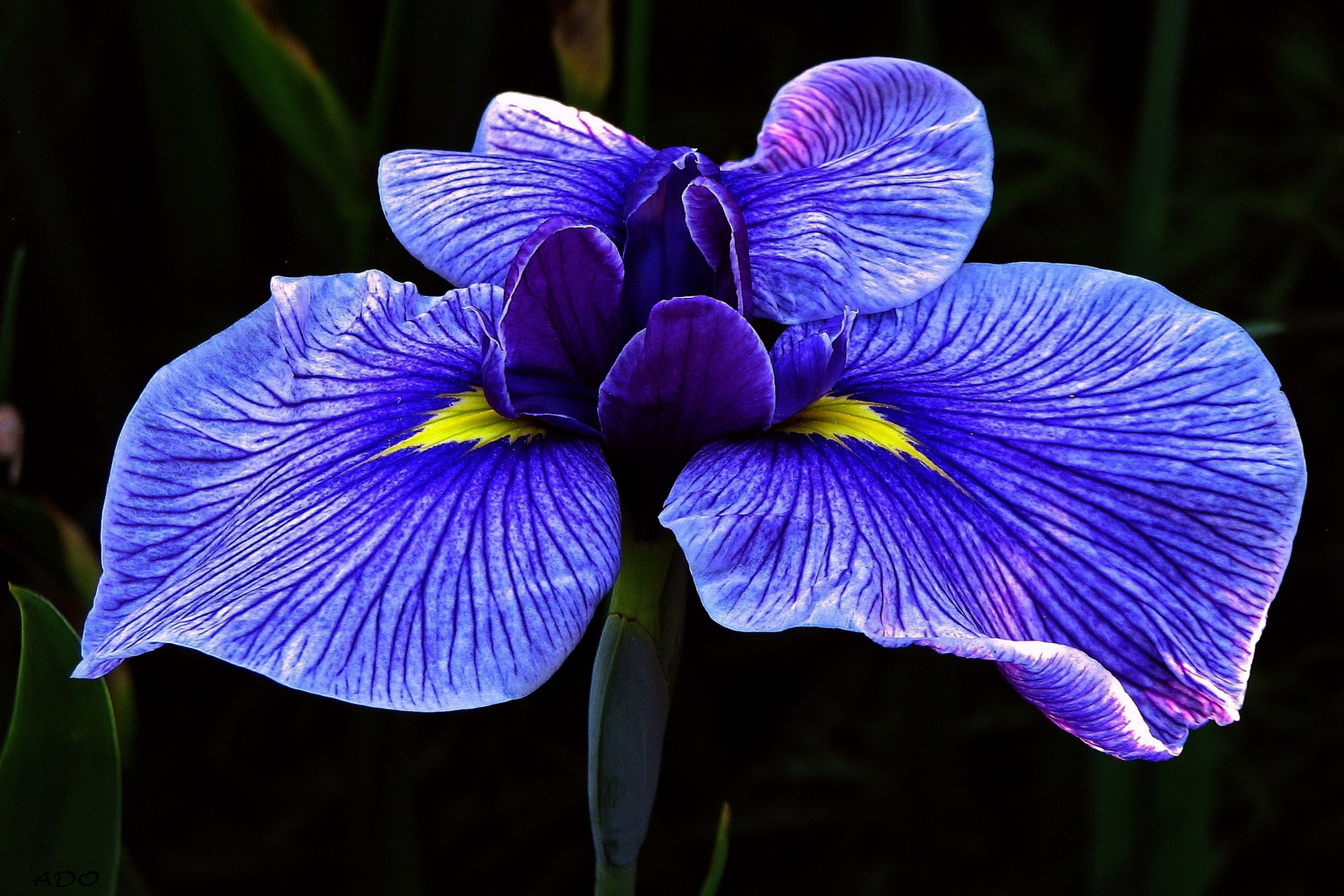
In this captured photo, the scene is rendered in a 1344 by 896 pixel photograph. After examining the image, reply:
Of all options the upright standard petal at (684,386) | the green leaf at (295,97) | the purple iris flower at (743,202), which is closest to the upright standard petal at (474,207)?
the purple iris flower at (743,202)

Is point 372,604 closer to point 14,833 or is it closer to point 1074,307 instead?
point 14,833

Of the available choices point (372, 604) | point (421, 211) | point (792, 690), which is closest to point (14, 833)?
point (372, 604)

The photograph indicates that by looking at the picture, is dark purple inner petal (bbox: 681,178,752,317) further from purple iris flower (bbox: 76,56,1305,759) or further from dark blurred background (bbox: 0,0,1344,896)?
dark blurred background (bbox: 0,0,1344,896)

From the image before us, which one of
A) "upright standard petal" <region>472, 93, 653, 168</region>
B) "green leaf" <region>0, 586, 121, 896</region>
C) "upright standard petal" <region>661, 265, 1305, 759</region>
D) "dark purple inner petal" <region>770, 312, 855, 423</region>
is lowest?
"green leaf" <region>0, 586, 121, 896</region>

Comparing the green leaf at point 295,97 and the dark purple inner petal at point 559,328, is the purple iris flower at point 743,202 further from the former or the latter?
the green leaf at point 295,97

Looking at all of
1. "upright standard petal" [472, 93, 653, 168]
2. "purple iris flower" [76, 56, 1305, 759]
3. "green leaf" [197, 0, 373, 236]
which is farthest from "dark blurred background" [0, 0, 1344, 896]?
"purple iris flower" [76, 56, 1305, 759]
